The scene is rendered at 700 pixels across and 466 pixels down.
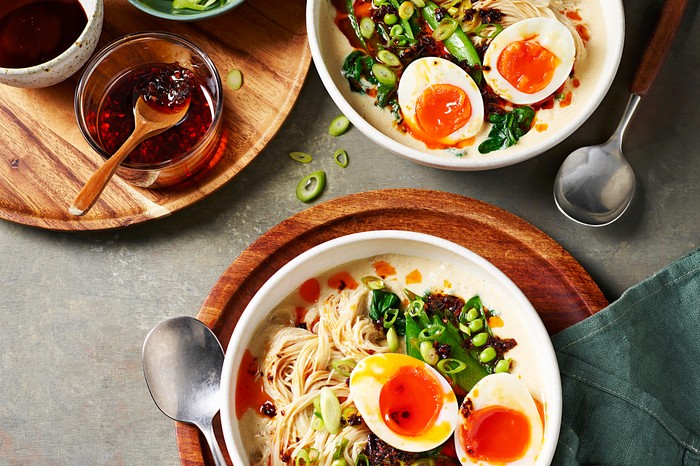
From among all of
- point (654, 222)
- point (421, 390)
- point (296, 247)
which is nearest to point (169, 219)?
point (296, 247)

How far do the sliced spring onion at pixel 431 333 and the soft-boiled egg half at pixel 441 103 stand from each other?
68cm

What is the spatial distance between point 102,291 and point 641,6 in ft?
7.81

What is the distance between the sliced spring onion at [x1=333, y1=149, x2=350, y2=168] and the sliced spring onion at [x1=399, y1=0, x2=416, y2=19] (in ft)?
1.84

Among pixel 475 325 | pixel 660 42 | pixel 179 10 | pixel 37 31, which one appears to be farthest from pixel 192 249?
pixel 660 42

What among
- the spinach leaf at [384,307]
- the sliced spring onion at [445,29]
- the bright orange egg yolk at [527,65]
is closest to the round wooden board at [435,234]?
the spinach leaf at [384,307]

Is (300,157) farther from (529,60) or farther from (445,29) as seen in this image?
(529,60)

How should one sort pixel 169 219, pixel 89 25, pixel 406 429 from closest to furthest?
1. pixel 406 429
2. pixel 89 25
3. pixel 169 219

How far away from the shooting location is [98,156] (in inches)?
111

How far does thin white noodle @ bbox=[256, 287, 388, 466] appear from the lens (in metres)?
2.51

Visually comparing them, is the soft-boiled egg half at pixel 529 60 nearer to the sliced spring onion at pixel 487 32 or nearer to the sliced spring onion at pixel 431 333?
the sliced spring onion at pixel 487 32

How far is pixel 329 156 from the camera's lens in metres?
2.90

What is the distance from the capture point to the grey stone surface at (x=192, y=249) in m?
2.85

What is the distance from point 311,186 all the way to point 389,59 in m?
0.56

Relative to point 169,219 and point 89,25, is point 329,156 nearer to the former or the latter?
point 169,219
